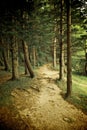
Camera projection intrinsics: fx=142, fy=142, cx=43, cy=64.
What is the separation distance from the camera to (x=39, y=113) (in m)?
8.69

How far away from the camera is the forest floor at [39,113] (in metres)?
7.52

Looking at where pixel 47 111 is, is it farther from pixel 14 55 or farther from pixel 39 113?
pixel 14 55

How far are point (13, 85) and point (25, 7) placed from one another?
6.88 meters

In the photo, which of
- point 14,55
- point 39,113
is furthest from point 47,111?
point 14,55

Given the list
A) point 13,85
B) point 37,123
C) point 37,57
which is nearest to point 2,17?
point 13,85

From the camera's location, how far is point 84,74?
74.0 feet

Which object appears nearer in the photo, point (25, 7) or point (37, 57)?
point (25, 7)

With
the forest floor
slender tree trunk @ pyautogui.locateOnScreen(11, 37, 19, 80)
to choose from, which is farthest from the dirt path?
slender tree trunk @ pyautogui.locateOnScreen(11, 37, 19, 80)

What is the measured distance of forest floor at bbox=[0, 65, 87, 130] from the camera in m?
7.52

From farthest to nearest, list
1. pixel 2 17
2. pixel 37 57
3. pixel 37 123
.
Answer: pixel 37 57
pixel 2 17
pixel 37 123

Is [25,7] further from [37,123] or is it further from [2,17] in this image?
[37,123]

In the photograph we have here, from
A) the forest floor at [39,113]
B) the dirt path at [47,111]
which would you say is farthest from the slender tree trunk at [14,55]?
the dirt path at [47,111]

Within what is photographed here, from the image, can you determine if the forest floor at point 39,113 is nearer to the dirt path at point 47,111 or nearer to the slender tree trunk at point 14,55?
the dirt path at point 47,111

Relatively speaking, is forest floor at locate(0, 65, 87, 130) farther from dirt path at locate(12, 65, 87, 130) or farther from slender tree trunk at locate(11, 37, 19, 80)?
slender tree trunk at locate(11, 37, 19, 80)
